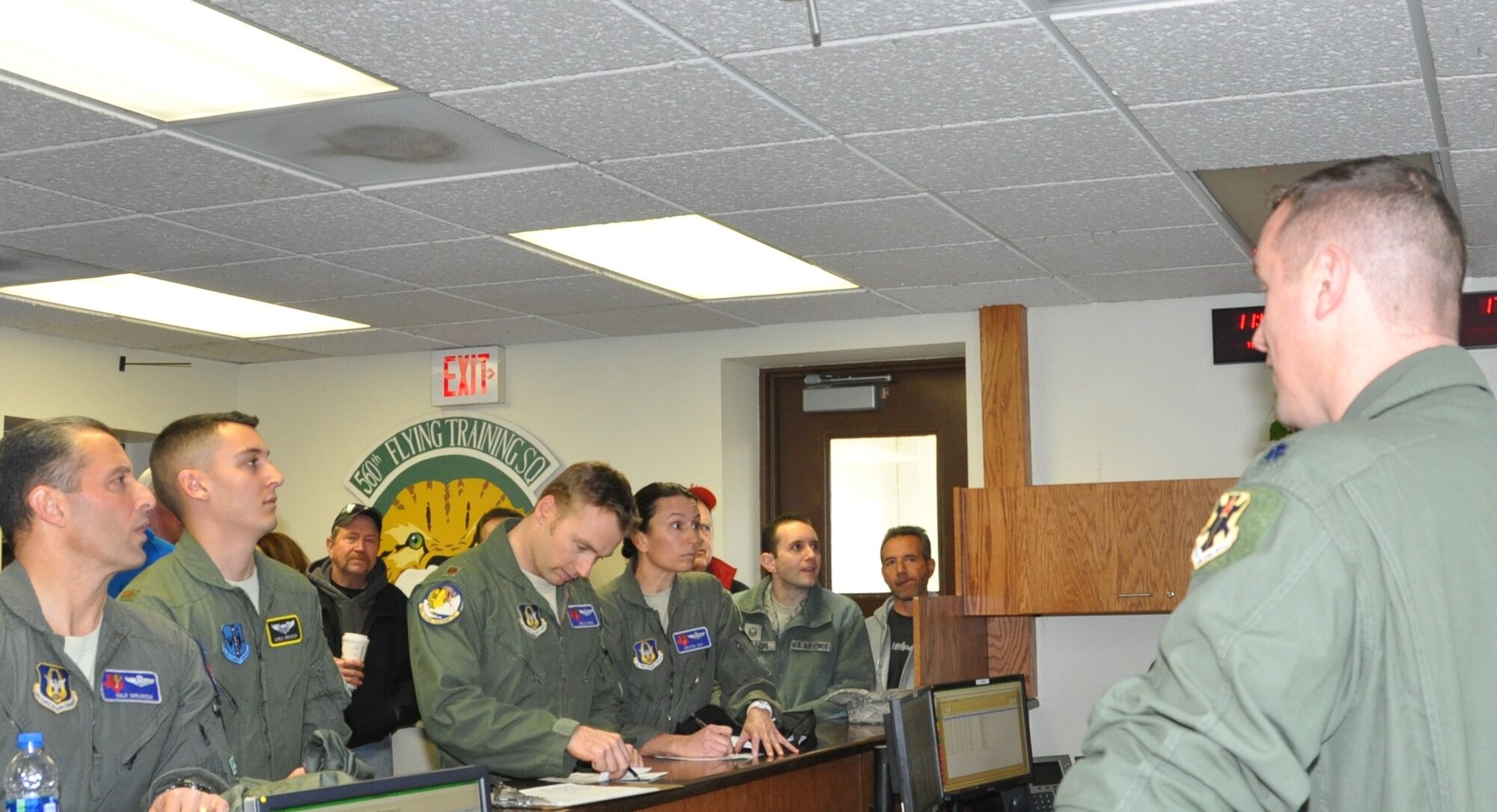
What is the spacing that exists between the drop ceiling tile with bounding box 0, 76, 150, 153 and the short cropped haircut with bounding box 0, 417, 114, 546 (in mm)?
1125

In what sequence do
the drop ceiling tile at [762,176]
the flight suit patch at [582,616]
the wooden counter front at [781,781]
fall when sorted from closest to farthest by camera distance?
the wooden counter front at [781,781] → the drop ceiling tile at [762,176] → the flight suit patch at [582,616]

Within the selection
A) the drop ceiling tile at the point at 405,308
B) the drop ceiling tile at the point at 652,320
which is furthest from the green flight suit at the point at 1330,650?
the drop ceiling tile at the point at 652,320

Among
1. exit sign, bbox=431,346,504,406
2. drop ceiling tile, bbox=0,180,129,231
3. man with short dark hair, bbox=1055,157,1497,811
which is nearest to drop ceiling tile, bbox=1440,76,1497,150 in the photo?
man with short dark hair, bbox=1055,157,1497,811

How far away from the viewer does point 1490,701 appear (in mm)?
1166

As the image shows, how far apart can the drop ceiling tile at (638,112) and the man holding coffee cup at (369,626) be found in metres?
2.32

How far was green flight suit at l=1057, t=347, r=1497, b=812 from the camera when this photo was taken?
1086mm

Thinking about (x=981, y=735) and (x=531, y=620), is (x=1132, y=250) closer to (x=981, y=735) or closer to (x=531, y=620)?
(x=981, y=735)

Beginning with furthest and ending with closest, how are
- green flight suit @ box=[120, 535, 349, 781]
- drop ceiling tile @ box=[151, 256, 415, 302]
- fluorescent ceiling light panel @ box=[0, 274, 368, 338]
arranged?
fluorescent ceiling light panel @ box=[0, 274, 368, 338]
drop ceiling tile @ box=[151, 256, 415, 302]
green flight suit @ box=[120, 535, 349, 781]

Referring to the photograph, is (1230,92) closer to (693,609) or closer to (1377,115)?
(1377,115)

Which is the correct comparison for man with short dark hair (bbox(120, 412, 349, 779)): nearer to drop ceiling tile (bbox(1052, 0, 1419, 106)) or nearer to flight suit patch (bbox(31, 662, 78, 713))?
flight suit patch (bbox(31, 662, 78, 713))

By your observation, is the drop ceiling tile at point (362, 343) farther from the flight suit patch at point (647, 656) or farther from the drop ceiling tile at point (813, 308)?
the flight suit patch at point (647, 656)

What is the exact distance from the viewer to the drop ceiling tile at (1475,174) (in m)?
4.21

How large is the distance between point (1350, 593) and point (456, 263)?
15.9ft

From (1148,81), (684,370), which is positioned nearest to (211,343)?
(684,370)
